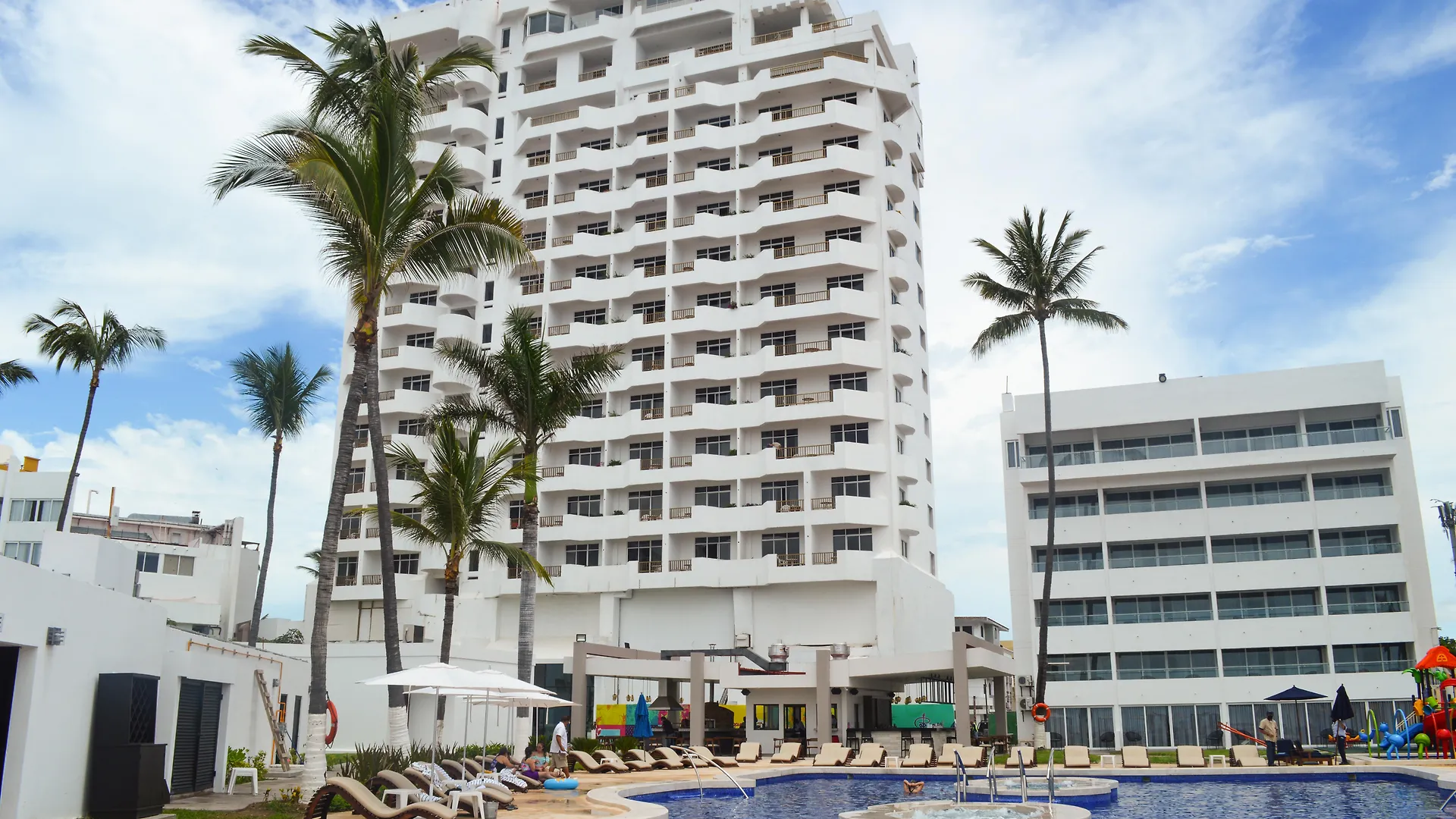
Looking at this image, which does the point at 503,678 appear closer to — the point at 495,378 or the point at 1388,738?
the point at 495,378

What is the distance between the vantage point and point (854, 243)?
57906mm

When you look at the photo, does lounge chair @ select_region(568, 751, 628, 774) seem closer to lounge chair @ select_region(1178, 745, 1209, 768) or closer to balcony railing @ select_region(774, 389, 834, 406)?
lounge chair @ select_region(1178, 745, 1209, 768)

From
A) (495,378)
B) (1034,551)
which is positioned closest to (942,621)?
(1034,551)

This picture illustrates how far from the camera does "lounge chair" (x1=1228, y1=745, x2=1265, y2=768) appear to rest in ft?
96.8

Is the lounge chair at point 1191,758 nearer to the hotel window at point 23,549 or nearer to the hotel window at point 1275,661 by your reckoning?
the hotel window at point 1275,661

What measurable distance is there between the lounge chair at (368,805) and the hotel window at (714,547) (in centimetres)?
4144

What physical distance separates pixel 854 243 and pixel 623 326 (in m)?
13.0

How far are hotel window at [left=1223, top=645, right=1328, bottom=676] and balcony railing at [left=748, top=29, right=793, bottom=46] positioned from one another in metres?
39.6

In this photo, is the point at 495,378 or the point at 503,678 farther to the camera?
the point at 495,378

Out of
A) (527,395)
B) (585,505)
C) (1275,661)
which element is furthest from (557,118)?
(1275,661)

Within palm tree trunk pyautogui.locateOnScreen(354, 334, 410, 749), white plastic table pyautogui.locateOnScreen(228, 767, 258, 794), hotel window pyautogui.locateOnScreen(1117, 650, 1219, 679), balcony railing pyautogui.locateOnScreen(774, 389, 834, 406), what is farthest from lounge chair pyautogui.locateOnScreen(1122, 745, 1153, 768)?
balcony railing pyautogui.locateOnScreen(774, 389, 834, 406)

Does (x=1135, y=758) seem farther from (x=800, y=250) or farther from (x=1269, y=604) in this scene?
(x=800, y=250)

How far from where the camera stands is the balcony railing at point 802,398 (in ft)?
184

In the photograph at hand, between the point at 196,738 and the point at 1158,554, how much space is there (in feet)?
147
